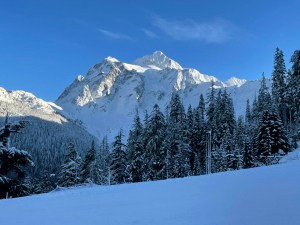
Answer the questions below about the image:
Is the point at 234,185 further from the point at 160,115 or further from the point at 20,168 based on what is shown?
the point at 160,115

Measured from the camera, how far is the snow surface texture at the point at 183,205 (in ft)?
29.5

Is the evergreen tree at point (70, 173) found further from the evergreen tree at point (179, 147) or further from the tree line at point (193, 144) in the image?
the evergreen tree at point (179, 147)

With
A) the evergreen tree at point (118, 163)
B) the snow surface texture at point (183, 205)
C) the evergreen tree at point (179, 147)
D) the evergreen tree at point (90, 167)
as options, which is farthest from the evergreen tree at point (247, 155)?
the snow surface texture at point (183, 205)

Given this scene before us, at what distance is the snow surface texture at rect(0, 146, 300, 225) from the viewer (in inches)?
354

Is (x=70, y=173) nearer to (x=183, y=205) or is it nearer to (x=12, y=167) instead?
(x=12, y=167)

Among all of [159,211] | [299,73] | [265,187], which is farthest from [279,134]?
[159,211]

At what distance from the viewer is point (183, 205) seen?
11062mm

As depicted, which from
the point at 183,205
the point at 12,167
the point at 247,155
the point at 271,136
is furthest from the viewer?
the point at 247,155

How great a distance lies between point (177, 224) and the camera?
29.1 feet

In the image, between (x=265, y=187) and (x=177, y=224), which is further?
(x=265, y=187)

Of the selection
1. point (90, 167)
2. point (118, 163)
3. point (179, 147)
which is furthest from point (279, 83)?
point (90, 167)

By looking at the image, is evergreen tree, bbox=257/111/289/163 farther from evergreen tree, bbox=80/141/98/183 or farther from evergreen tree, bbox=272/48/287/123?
evergreen tree, bbox=80/141/98/183

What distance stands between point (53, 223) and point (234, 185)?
6.61 metres

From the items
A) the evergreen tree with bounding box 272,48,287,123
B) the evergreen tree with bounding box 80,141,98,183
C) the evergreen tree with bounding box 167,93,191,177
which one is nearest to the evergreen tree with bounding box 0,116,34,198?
the evergreen tree with bounding box 167,93,191,177
